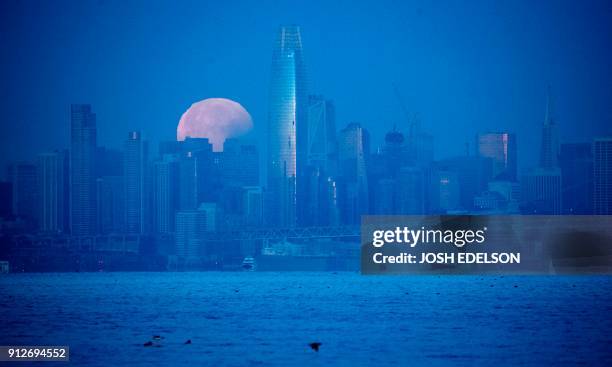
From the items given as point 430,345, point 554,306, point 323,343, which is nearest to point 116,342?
point 323,343

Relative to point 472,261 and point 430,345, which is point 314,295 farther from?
point 430,345

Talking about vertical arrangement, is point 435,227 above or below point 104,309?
above

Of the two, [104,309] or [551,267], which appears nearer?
[104,309]

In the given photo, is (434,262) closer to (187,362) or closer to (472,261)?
(472,261)

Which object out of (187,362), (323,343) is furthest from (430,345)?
(187,362)

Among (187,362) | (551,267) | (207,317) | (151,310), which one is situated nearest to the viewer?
(187,362)

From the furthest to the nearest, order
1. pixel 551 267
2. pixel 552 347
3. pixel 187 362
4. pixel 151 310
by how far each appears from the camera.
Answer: pixel 551 267, pixel 151 310, pixel 552 347, pixel 187 362

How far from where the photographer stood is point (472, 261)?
70.1m

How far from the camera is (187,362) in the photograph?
39531mm

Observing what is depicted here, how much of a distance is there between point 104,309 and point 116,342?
25.4 meters

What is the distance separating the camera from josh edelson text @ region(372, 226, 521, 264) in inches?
2712

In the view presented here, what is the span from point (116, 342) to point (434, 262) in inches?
1084

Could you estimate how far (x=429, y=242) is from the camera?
69562 millimetres

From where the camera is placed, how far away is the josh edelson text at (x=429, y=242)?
68875mm
